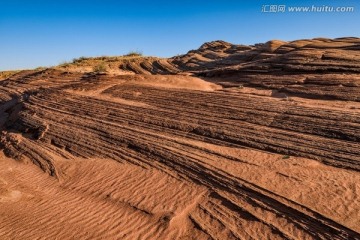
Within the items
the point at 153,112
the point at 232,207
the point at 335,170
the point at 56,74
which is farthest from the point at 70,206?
the point at 56,74

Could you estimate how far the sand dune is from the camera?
7.04m

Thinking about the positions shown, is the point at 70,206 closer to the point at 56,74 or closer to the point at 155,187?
the point at 155,187

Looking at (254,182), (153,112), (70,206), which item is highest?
(153,112)

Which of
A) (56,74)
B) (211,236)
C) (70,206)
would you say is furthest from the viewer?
(56,74)

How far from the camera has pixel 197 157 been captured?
9.38 metres

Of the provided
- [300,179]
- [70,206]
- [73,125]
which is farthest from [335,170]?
[73,125]

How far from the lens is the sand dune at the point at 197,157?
7.04 m

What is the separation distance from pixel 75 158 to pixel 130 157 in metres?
2.16

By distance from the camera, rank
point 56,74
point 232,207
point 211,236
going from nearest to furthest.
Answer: point 211,236 < point 232,207 < point 56,74

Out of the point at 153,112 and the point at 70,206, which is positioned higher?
the point at 153,112

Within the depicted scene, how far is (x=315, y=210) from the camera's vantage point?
664 cm

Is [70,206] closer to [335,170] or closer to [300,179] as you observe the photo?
[300,179]

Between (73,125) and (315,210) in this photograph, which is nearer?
(315,210)

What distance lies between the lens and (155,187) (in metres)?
8.74
